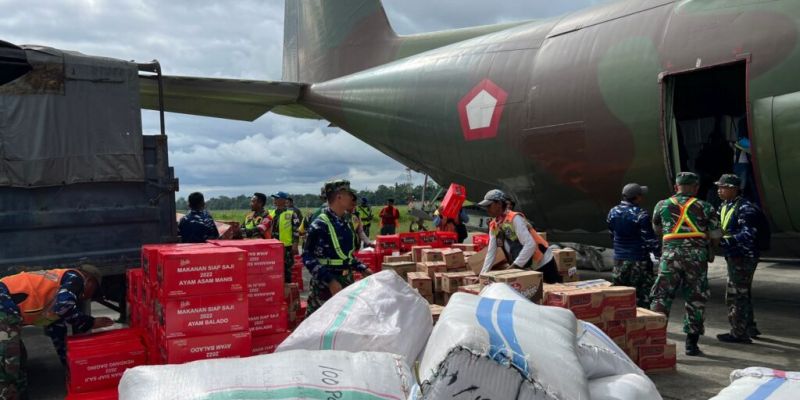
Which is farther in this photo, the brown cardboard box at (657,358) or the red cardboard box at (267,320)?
the brown cardboard box at (657,358)

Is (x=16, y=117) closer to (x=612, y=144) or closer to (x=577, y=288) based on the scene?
(x=577, y=288)

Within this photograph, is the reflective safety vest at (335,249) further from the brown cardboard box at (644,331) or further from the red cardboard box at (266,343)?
the brown cardboard box at (644,331)

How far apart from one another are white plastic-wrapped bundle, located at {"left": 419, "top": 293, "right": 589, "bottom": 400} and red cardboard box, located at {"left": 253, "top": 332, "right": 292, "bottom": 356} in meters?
1.87

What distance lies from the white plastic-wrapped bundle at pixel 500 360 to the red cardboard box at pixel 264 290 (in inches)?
76.3

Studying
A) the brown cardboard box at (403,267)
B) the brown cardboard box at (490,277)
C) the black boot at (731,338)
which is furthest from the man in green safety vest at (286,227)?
the black boot at (731,338)

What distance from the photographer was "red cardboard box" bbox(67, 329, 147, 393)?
3.91 meters

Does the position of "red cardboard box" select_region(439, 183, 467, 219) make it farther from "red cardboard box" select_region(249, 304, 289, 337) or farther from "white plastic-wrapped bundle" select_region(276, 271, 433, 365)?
"white plastic-wrapped bundle" select_region(276, 271, 433, 365)

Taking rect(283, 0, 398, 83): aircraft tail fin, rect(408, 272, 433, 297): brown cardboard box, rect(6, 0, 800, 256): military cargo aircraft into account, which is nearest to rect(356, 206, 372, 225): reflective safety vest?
rect(283, 0, 398, 83): aircraft tail fin

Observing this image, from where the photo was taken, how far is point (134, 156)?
225 inches

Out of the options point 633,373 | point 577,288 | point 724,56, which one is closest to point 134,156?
point 577,288

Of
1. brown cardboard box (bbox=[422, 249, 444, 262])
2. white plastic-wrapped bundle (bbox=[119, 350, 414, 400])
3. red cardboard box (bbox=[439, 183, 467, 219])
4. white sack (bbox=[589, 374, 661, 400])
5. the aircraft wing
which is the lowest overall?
white sack (bbox=[589, 374, 661, 400])

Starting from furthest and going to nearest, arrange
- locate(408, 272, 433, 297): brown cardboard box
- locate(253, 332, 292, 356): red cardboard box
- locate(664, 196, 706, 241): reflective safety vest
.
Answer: locate(408, 272, 433, 297): brown cardboard box < locate(664, 196, 706, 241): reflective safety vest < locate(253, 332, 292, 356): red cardboard box

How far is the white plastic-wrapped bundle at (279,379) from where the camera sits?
8.85ft

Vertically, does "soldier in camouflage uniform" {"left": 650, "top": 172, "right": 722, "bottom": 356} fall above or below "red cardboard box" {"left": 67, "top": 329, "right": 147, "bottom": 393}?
above
